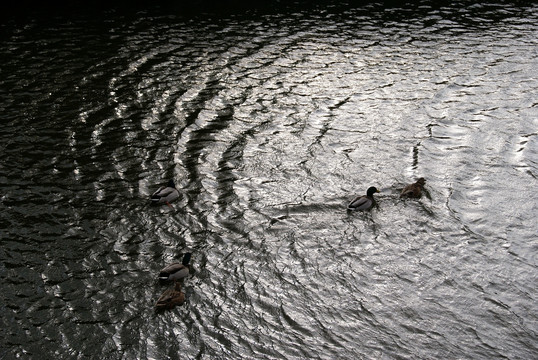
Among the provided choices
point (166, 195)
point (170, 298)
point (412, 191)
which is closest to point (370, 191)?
point (412, 191)

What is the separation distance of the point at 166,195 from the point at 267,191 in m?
3.45

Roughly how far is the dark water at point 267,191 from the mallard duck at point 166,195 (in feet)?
0.97

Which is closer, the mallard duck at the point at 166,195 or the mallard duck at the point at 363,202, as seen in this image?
the mallard duck at the point at 363,202

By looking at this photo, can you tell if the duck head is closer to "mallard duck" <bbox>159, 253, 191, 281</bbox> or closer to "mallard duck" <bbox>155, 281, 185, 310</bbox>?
"mallard duck" <bbox>159, 253, 191, 281</bbox>

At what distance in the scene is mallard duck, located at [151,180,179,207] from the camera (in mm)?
19516

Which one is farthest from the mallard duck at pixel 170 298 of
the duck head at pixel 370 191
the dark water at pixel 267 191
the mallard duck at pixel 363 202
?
the duck head at pixel 370 191

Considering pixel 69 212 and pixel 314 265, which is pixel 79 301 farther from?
pixel 314 265

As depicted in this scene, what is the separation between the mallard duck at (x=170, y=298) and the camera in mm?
15016

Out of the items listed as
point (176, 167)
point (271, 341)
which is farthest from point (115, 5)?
point (271, 341)

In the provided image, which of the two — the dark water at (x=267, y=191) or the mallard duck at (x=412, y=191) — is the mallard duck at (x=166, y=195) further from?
the mallard duck at (x=412, y=191)

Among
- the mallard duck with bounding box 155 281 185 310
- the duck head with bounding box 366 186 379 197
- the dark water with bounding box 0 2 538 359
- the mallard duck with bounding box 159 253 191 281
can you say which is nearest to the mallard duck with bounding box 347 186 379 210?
the duck head with bounding box 366 186 379 197

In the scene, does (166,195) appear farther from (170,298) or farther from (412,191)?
(412,191)

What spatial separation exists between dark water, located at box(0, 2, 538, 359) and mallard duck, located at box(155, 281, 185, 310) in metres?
0.23

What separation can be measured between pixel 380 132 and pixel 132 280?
42.7 ft
